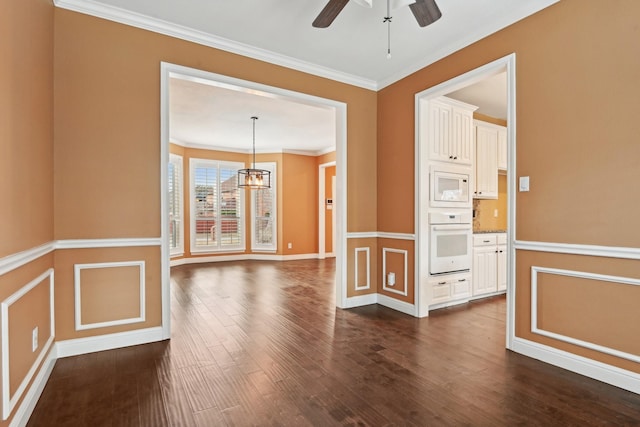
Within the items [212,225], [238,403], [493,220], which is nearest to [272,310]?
[238,403]

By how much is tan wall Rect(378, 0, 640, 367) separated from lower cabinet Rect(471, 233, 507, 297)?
1.70m

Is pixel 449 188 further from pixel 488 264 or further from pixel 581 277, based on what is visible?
pixel 581 277

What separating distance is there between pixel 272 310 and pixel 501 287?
131 inches

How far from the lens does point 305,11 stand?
9.12 feet

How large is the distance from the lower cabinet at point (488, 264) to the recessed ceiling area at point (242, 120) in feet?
9.23

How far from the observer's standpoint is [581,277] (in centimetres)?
239

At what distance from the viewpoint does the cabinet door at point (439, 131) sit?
3.86 meters

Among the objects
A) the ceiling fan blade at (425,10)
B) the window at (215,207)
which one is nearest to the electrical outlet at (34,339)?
the ceiling fan blade at (425,10)

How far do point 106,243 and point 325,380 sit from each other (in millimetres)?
2149

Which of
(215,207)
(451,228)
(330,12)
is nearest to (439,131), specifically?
(451,228)

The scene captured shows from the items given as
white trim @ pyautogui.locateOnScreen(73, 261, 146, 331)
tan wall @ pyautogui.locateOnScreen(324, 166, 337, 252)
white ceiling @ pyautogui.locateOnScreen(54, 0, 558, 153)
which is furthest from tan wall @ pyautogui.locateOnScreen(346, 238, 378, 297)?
tan wall @ pyautogui.locateOnScreen(324, 166, 337, 252)

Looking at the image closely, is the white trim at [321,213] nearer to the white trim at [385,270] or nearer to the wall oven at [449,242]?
the white trim at [385,270]

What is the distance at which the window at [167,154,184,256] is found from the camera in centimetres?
735

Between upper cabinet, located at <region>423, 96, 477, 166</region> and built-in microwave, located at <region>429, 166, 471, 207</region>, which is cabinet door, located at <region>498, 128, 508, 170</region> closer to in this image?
upper cabinet, located at <region>423, 96, 477, 166</region>
